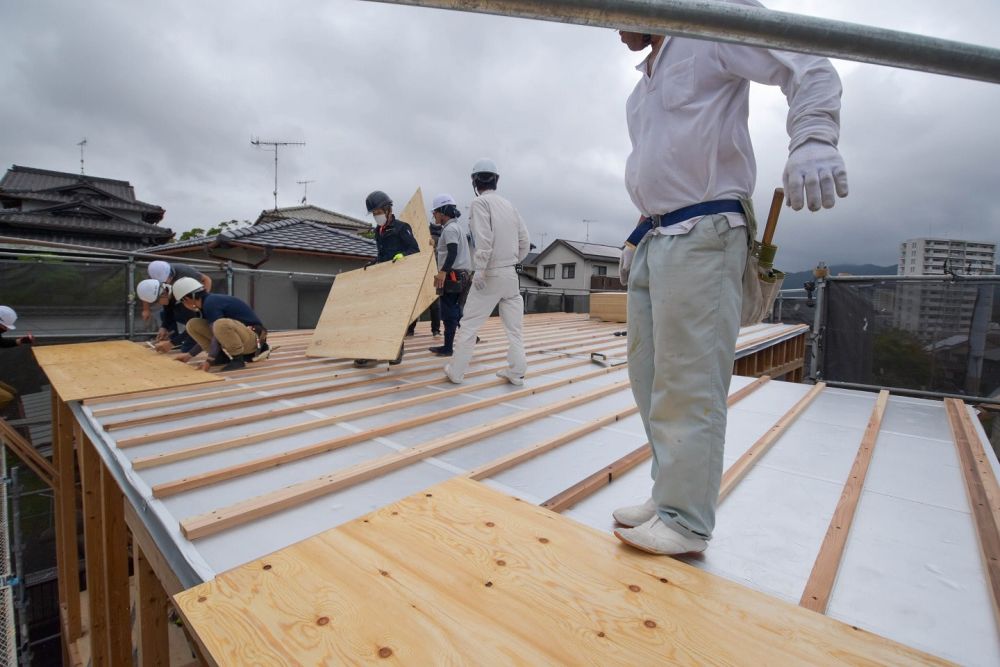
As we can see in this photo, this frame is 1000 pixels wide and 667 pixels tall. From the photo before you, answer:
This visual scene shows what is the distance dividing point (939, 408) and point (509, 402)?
2.70m

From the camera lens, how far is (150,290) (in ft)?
16.0

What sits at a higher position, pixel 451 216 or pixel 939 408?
pixel 451 216

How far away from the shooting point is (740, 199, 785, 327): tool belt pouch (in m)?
1.27

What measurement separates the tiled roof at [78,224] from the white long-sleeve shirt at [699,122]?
1887 cm

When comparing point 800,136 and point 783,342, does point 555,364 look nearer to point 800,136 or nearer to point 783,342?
point 800,136

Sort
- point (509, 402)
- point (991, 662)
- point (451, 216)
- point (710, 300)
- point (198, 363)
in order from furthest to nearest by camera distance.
Answer: point (451, 216) → point (198, 363) → point (509, 402) → point (710, 300) → point (991, 662)

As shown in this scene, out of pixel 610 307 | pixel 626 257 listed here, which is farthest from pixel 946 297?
pixel 610 307

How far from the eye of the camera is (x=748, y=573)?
125 cm

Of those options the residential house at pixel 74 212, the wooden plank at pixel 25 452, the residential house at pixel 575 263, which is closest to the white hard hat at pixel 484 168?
the wooden plank at pixel 25 452

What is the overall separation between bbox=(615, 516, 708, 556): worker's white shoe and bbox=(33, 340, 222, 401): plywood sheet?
3.12m

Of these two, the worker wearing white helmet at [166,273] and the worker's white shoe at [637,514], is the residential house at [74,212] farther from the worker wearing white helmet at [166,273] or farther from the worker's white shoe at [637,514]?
the worker's white shoe at [637,514]

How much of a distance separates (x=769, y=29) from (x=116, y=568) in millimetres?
3350

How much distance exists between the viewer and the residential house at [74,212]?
14.8 m

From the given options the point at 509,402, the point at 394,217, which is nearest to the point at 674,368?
the point at 509,402
